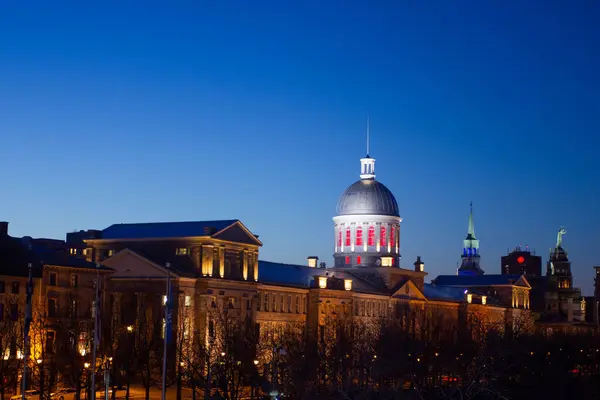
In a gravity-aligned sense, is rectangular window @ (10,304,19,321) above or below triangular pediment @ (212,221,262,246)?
below

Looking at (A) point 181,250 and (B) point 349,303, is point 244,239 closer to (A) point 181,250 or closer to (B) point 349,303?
(A) point 181,250

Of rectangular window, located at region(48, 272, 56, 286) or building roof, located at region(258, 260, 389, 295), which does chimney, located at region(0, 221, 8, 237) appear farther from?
building roof, located at region(258, 260, 389, 295)

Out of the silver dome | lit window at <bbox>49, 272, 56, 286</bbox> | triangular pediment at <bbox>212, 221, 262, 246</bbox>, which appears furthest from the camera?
the silver dome

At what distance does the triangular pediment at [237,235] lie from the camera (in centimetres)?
13988

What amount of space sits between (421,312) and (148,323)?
76077mm

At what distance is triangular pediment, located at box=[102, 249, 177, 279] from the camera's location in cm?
13525

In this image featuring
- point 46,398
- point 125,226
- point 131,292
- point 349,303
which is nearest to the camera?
point 46,398

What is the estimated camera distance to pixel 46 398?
91.1 metres

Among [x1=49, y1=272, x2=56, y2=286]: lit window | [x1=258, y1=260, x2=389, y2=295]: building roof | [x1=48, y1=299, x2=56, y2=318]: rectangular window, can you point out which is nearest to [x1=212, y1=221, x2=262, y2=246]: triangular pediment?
[x1=258, y1=260, x2=389, y2=295]: building roof

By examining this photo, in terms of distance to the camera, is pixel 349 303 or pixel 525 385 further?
pixel 349 303

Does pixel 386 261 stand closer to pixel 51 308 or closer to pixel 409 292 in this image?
pixel 409 292

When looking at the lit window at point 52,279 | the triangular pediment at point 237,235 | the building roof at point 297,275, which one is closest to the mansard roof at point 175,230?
the triangular pediment at point 237,235

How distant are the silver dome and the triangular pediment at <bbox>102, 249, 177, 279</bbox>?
61202 millimetres

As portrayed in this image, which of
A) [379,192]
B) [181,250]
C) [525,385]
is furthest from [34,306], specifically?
[379,192]
